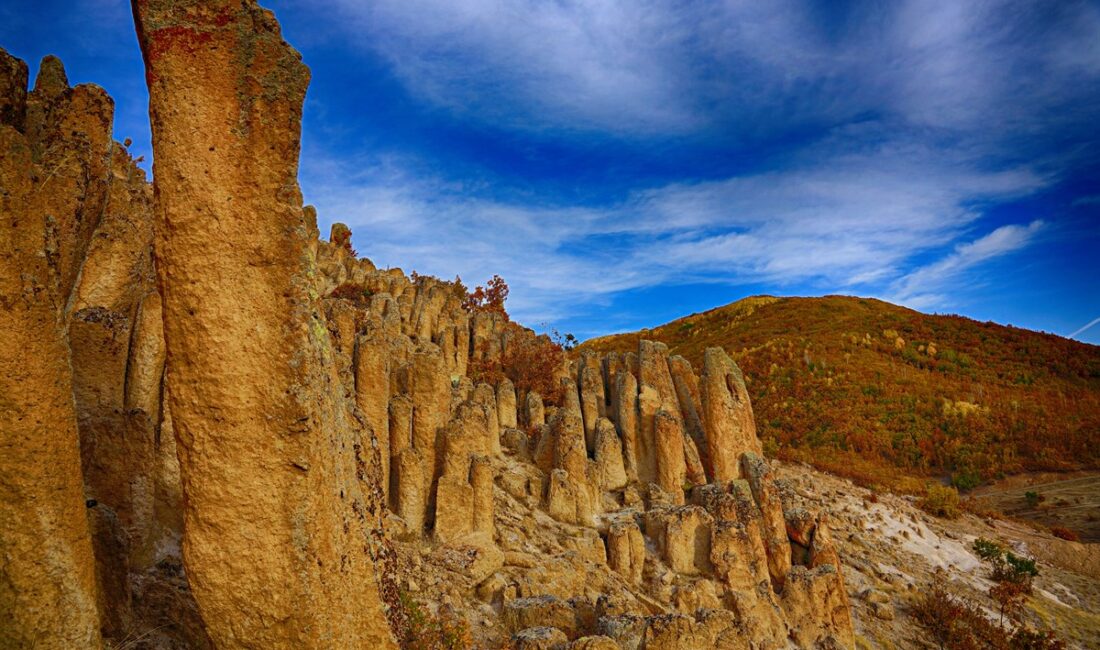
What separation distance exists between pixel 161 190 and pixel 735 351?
45484 millimetres

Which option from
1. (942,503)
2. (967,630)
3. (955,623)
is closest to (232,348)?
(955,623)

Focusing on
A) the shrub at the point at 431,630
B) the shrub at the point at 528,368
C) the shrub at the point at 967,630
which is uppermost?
the shrub at the point at 528,368

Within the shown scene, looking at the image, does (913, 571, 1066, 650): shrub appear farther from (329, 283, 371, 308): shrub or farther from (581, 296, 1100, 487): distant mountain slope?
(329, 283, 371, 308): shrub

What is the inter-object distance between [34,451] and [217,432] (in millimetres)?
1138

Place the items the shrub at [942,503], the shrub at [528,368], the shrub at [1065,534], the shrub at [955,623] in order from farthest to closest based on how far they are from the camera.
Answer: the shrub at [942,503]
the shrub at [1065,534]
the shrub at [528,368]
the shrub at [955,623]

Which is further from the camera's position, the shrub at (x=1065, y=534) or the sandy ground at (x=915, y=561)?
the shrub at (x=1065, y=534)

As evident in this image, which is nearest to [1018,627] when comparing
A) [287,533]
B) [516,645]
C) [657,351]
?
[657,351]

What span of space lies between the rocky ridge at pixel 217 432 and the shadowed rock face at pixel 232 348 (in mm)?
14

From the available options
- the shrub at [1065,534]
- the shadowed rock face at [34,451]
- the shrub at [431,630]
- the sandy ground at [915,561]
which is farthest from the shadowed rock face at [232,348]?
the shrub at [1065,534]

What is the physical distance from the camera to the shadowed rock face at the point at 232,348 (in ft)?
13.1

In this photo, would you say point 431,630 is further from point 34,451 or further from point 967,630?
point 967,630

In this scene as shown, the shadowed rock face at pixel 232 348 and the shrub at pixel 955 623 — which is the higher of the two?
the shadowed rock face at pixel 232 348

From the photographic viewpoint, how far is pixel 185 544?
4.06 metres

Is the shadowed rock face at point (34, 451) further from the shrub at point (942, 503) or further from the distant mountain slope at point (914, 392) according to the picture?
the distant mountain slope at point (914, 392)
